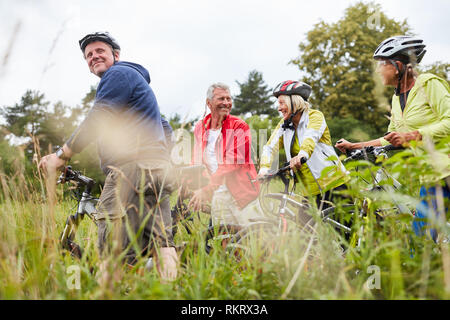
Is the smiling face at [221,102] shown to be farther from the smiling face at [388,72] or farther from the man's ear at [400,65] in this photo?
the man's ear at [400,65]

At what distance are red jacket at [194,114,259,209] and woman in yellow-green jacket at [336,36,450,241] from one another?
1056 mm

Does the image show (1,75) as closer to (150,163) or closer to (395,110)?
(150,163)

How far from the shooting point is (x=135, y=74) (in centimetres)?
271

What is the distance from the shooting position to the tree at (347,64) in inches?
949

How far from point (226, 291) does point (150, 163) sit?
45.0 inches

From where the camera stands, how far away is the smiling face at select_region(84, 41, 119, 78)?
2.89m

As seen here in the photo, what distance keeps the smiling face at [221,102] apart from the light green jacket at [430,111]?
183cm

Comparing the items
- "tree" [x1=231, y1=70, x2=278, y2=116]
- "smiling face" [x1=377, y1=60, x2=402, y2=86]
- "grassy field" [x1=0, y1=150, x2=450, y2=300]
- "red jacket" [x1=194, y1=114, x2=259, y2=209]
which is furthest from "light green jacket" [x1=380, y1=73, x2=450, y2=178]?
"tree" [x1=231, y1=70, x2=278, y2=116]

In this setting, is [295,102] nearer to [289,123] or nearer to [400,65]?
[289,123]

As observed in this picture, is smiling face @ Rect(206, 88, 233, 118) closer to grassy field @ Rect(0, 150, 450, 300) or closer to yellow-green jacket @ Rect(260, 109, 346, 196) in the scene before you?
yellow-green jacket @ Rect(260, 109, 346, 196)

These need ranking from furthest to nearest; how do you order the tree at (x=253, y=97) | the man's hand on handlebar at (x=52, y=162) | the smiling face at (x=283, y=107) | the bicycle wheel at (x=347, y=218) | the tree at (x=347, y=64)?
the tree at (x=253, y=97)
the tree at (x=347, y=64)
the smiling face at (x=283, y=107)
the man's hand on handlebar at (x=52, y=162)
the bicycle wheel at (x=347, y=218)

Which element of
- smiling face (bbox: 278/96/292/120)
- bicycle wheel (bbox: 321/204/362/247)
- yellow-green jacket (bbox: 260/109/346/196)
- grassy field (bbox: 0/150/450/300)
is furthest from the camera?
smiling face (bbox: 278/96/292/120)

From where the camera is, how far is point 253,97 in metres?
58.2

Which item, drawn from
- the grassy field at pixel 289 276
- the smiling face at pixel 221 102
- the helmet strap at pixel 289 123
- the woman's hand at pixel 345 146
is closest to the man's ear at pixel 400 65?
the woman's hand at pixel 345 146
